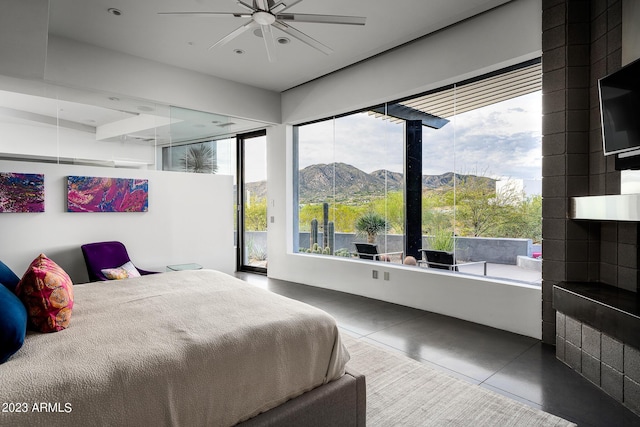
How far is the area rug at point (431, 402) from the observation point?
2121mm

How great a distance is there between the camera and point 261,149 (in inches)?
278

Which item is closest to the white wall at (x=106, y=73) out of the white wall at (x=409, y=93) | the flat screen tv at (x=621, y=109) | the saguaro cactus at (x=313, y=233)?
the white wall at (x=409, y=93)

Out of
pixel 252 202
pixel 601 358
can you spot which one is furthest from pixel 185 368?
pixel 252 202

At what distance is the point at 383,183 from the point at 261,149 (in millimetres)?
2945

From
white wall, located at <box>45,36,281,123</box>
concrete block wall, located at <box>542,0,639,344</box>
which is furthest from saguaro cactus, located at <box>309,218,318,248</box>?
concrete block wall, located at <box>542,0,639,344</box>

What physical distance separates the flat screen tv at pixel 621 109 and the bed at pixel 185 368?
2.36m

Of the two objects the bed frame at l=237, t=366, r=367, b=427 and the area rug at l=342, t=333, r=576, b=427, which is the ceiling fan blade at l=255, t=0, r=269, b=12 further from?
the area rug at l=342, t=333, r=576, b=427

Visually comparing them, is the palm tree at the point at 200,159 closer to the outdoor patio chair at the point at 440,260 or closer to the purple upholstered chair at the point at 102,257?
the purple upholstered chair at the point at 102,257

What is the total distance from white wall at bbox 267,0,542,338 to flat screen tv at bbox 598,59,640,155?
112cm

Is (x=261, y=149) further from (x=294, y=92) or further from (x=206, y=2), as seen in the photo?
(x=206, y=2)

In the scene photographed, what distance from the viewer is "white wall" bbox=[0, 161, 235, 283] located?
390 centimetres

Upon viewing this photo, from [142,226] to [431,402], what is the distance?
4122 mm

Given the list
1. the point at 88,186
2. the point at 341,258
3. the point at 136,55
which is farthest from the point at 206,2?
the point at 341,258

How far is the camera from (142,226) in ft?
15.7
